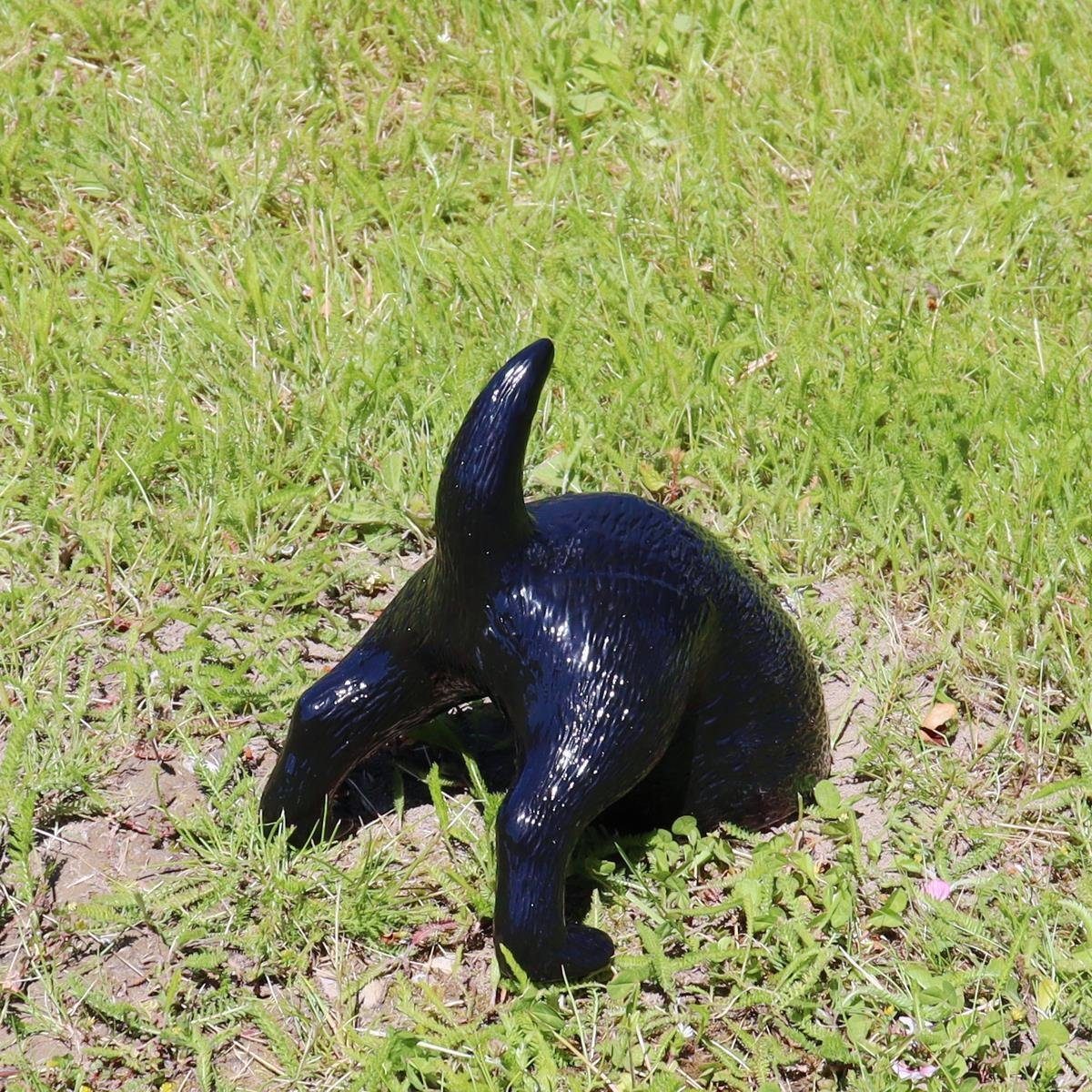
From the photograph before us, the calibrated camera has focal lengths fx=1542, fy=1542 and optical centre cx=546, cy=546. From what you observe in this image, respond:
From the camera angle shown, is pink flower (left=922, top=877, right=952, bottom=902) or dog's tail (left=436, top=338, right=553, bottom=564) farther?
pink flower (left=922, top=877, right=952, bottom=902)

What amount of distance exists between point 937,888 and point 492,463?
131 cm

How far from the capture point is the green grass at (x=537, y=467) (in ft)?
9.48

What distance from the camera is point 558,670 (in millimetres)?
2629

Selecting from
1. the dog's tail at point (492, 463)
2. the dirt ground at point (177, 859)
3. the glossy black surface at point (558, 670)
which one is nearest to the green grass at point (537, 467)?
the dirt ground at point (177, 859)

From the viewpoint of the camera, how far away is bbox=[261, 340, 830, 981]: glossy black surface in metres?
2.59

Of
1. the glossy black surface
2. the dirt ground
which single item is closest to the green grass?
the dirt ground

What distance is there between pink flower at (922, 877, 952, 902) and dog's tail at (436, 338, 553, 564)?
116 cm

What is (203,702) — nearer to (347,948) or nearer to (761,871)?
(347,948)

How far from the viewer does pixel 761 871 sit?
10.0 feet

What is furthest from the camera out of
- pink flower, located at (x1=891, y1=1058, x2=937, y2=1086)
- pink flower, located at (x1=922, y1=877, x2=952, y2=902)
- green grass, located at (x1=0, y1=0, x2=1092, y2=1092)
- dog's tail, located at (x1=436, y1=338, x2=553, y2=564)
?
pink flower, located at (x1=922, y1=877, x2=952, y2=902)

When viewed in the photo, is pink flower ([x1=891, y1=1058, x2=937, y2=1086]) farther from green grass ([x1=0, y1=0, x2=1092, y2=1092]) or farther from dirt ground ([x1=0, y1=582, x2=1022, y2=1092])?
dirt ground ([x1=0, y1=582, x2=1022, y2=1092])

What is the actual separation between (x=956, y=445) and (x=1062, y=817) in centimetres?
108

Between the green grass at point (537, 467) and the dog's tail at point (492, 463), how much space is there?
713 millimetres

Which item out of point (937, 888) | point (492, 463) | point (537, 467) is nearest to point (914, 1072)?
point (937, 888)
